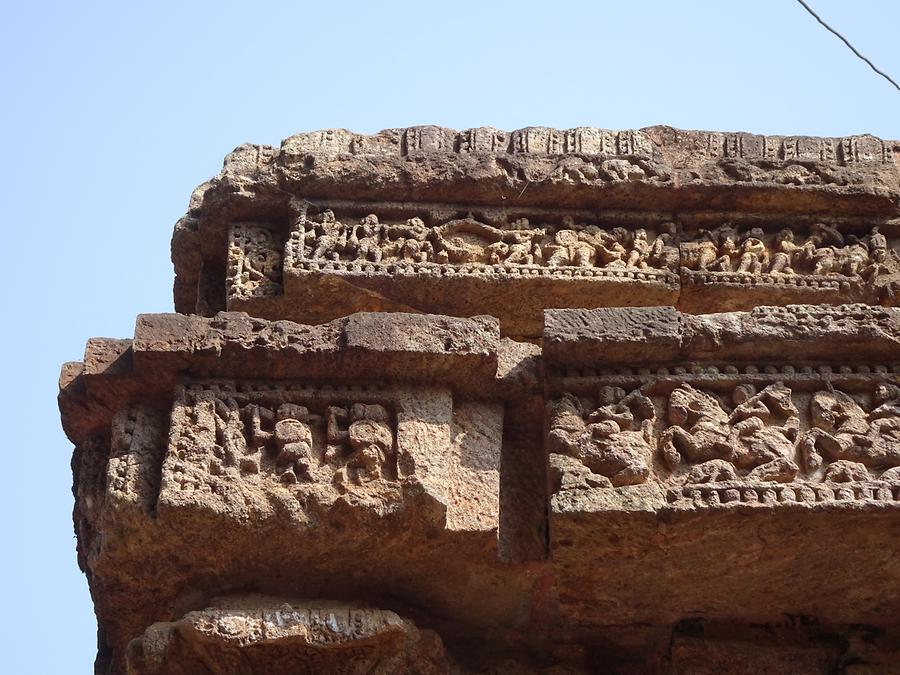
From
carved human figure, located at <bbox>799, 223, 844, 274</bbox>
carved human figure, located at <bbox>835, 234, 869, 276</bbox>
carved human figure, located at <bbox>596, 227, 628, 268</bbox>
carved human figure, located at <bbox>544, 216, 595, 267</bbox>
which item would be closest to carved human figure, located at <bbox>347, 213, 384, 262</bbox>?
carved human figure, located at <bbox>544, 216, 595, 267</bbox>

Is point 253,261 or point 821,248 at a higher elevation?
point 821,248

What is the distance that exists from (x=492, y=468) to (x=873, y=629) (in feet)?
5.17

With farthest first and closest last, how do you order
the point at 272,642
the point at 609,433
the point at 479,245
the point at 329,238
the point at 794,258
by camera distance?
the point at 794,258 → the point at 479,245 → the point at 329,238 → the point at 609,433 → the point at 272,642

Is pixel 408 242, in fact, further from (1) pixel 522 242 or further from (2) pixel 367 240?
(1) pixel 522 242

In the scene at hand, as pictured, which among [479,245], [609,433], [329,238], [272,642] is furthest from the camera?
[479,245]

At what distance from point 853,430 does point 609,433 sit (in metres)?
0.89

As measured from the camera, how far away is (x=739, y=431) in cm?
562

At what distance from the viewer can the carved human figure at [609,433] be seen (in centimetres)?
548

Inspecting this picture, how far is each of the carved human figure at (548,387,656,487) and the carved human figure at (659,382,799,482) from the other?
0.32ft

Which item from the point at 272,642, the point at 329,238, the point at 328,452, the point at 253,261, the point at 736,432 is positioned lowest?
the point at 272,642

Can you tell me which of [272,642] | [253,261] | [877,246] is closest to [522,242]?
[253,261]

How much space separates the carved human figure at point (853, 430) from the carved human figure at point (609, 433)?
0.59m

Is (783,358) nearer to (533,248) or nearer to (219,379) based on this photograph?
(533,248)

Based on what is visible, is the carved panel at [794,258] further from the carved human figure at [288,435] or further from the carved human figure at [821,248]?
the carved human figure at [288,435]
